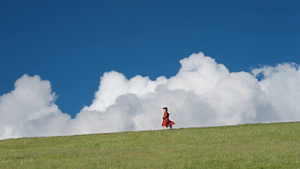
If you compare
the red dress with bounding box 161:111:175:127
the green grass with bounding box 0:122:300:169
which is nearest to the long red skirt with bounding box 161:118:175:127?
the red dress with bounding box 161:111:175:127

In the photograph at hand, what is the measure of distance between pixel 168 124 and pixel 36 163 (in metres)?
18.8

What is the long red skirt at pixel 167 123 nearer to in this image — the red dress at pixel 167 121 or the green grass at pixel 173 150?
the red dress at pixel 167 121

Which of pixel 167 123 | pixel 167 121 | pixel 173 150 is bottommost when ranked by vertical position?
pixel 173 150

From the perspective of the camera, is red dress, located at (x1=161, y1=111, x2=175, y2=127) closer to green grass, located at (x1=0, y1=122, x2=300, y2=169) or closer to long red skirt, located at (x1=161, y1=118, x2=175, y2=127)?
long red skirt, located at (x1=161, y1=118, x2=175, y2=127)

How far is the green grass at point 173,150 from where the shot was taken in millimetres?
17375

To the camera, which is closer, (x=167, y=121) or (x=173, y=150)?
(x=173, y=150)

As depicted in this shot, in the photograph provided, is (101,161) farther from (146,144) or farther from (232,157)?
(146,144)

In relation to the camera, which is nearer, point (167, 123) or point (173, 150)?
point (173, 150)

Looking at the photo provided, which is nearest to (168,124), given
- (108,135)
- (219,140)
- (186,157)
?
(108,135)

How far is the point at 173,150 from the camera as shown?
21922mm

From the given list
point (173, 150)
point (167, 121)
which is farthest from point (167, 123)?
point (173, 150)

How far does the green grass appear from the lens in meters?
17.4

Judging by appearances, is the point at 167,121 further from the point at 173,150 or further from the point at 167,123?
the point at 173,150

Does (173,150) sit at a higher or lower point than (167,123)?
lower
